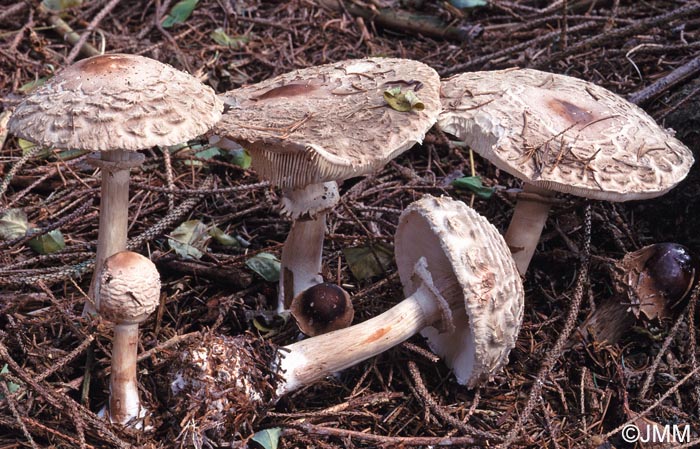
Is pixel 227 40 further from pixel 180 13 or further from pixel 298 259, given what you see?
pixel 298 259

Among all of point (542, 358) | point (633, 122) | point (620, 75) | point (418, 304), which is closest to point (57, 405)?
point (418, 304)

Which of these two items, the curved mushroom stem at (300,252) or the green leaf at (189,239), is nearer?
the curved mushroom stem at (300,252)

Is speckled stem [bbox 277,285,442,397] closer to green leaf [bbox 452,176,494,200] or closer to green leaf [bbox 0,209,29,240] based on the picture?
green leaf [bbox 452,176,494,200]

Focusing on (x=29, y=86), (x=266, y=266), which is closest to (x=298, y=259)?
(x=266, y=266)

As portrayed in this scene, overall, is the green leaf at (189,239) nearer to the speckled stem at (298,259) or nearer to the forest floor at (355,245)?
the forest floor at (355,245)

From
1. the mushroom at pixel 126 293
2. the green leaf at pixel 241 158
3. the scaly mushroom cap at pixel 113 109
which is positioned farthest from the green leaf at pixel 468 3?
the mushroom at pixel 126 293

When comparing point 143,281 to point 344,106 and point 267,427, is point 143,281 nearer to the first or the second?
Result: point 267,427

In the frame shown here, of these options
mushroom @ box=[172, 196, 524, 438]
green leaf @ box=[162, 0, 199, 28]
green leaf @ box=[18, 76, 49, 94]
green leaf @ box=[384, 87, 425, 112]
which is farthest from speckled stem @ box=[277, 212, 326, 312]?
green leaf @ box=[162, 0, 199, 28]
